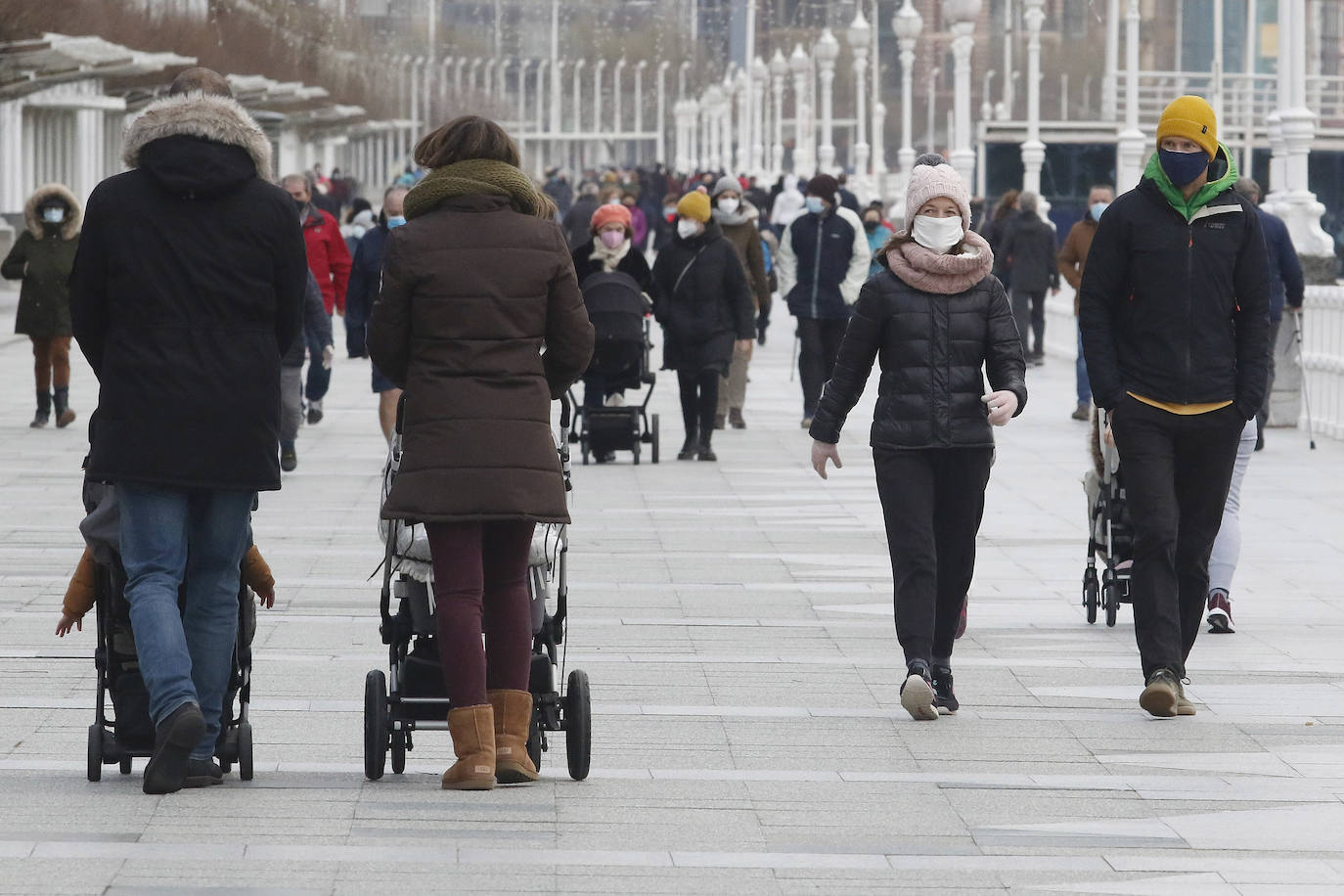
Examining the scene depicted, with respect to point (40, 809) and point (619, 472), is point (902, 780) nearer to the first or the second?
point (40, 809)

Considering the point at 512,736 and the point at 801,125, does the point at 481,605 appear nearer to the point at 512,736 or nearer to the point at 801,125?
the point at 512,736

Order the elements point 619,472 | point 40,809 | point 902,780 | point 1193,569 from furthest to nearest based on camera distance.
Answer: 1. point 619,472
2. point 1193,569
3. point 902,780
4. point 40,809

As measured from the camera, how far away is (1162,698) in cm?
754

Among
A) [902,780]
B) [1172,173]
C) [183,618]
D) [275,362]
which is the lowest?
[902,780]

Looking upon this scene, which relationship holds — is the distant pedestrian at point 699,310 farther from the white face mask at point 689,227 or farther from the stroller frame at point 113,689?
the stroller frame at point 113,689

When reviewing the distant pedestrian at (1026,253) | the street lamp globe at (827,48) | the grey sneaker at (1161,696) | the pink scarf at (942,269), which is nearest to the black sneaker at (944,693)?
the grey sneaker at (1161,696)

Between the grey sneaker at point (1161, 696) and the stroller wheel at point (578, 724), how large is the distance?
6.05 ft

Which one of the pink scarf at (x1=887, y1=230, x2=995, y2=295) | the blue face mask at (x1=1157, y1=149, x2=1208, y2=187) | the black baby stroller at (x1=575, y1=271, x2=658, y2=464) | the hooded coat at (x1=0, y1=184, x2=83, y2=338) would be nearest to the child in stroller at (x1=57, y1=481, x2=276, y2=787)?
the pink scarf at (x1=887, y1=230, x2=995, y2=295)

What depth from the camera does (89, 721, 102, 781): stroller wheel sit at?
6383mm

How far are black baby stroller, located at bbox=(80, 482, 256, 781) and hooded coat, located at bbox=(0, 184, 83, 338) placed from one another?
11.1 m

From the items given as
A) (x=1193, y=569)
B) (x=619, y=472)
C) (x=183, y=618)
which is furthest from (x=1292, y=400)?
(x=183, y=618)

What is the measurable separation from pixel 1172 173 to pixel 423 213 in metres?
2.43

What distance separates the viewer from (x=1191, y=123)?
303 inches

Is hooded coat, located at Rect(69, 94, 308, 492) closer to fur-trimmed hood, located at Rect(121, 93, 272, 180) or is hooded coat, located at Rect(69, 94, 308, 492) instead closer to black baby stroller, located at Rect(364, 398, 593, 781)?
fur-trimmed hood, located at Rect(121, 93, 272, 180)
